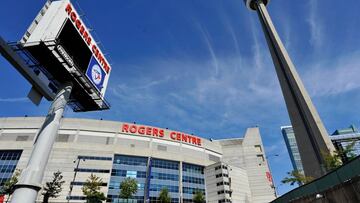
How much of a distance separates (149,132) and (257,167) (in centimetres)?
5207

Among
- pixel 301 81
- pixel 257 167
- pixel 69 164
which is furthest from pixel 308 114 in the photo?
pixel 69 164

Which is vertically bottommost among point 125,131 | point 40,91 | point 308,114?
point 40,91

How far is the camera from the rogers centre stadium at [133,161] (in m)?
62.4

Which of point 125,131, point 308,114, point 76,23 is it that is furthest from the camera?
point 125,131

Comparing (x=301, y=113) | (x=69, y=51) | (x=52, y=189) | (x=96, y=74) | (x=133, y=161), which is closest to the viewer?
(x=69, y=51)

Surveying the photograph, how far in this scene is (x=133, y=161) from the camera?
6975 cm

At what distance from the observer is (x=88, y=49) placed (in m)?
22.4

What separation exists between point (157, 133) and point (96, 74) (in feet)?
189

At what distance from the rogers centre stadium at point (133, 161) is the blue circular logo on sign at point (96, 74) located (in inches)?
1602

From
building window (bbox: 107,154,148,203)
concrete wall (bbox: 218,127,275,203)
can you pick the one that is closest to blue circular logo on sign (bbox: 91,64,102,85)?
building window (bbox: 107,154,148,203)

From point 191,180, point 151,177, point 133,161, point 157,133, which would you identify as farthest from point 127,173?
point 191,180

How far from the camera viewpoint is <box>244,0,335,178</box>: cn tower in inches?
1649

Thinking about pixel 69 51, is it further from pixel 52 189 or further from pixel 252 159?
pixel 252 159

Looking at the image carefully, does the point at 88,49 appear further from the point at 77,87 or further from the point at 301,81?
the point at 301,81
